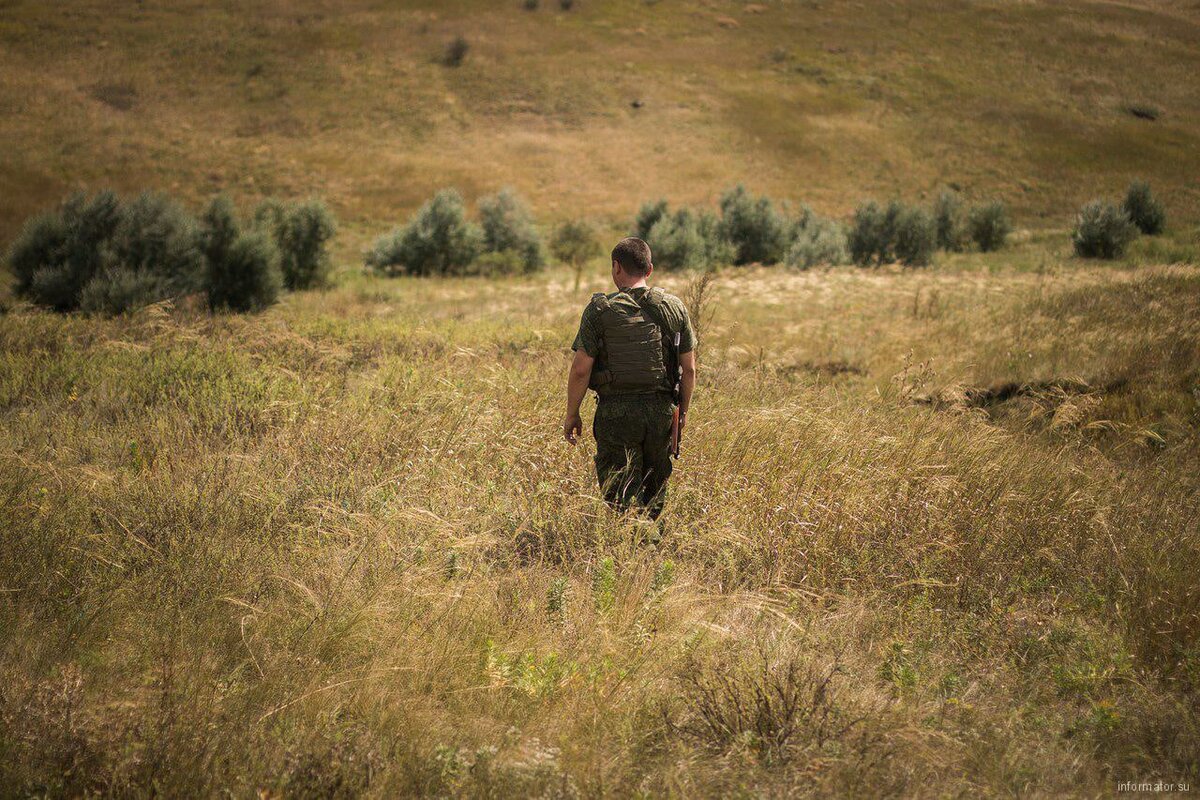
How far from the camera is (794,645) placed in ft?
9.51

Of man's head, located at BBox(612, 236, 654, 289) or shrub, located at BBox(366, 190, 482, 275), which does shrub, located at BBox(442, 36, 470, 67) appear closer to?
shrub, located at BBox(366, 190, 482, 275)

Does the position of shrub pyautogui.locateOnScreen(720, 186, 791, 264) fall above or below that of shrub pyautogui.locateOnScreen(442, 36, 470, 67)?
below

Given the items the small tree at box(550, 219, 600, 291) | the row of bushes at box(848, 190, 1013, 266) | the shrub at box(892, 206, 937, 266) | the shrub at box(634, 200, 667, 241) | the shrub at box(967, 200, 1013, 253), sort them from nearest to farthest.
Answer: the shrub at box(892, 206, 937, 266)
the row of bushes at box(848, 190, 1013, 266)
the shrub at box(967, 200, 1013, 253)
the small tree at box(550, 219, 600, 291)
the shrub at box(634, 200, 667, 241)

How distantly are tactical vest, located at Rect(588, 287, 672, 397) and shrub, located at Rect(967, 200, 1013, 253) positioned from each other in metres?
28.5

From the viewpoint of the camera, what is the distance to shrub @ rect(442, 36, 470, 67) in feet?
200

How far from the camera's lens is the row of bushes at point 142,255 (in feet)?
43.9

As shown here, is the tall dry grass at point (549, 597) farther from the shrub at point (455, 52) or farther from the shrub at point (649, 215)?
the shrub at point (455, 52)

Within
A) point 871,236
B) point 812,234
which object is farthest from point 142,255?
point 871,236

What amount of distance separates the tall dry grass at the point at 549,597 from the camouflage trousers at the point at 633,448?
191 millimetres

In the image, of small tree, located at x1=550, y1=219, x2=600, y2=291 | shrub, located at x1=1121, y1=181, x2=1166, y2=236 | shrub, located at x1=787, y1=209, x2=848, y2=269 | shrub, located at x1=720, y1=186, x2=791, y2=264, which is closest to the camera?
shrub, located at x1=787, y1=209, x2=848, y2=269

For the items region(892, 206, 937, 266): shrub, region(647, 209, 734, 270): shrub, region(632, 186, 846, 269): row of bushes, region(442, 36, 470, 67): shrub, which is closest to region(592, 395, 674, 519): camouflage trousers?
region(647, 209, 734, 270): shrub

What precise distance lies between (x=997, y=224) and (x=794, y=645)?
29931mm

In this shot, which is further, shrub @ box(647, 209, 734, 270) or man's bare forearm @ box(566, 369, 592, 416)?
shrub @ box(647, 209, 734, 270)

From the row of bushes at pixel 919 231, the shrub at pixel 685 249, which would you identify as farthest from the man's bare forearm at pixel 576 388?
the row of bushes at pixel 919 231
